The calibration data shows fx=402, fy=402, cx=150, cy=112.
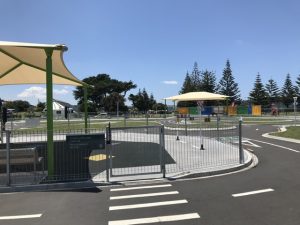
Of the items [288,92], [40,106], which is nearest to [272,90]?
[288,92]

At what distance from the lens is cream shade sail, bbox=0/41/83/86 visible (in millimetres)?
11406

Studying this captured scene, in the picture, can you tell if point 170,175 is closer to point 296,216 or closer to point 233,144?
point 296,216

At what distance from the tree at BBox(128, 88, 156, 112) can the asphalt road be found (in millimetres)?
104193

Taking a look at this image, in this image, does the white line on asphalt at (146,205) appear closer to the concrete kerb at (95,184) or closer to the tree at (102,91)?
the concrete kerb at (95,184)

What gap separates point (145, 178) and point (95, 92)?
3974 inches

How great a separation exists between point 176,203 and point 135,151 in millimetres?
7667

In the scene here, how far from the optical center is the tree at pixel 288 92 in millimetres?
97812

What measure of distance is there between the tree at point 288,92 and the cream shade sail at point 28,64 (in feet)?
274

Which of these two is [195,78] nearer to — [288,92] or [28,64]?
[288,92]

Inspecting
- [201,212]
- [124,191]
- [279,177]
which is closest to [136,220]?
[201,212]

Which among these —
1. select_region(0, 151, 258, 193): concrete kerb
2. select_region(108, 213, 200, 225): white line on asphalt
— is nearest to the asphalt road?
select_region(108, 213, 200, 225): white line on asphalt

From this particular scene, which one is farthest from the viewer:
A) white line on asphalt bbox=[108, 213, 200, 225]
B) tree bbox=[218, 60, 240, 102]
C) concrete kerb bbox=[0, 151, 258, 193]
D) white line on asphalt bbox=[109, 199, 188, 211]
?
tree bbox=[218, 60, 240, 102]

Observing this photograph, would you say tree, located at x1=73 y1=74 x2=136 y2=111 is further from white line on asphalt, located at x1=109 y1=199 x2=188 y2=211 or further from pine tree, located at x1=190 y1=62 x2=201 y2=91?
white line on asphalt, located at x1=109 y1=199 x2=188 y2=211

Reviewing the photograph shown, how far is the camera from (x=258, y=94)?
98.0m
